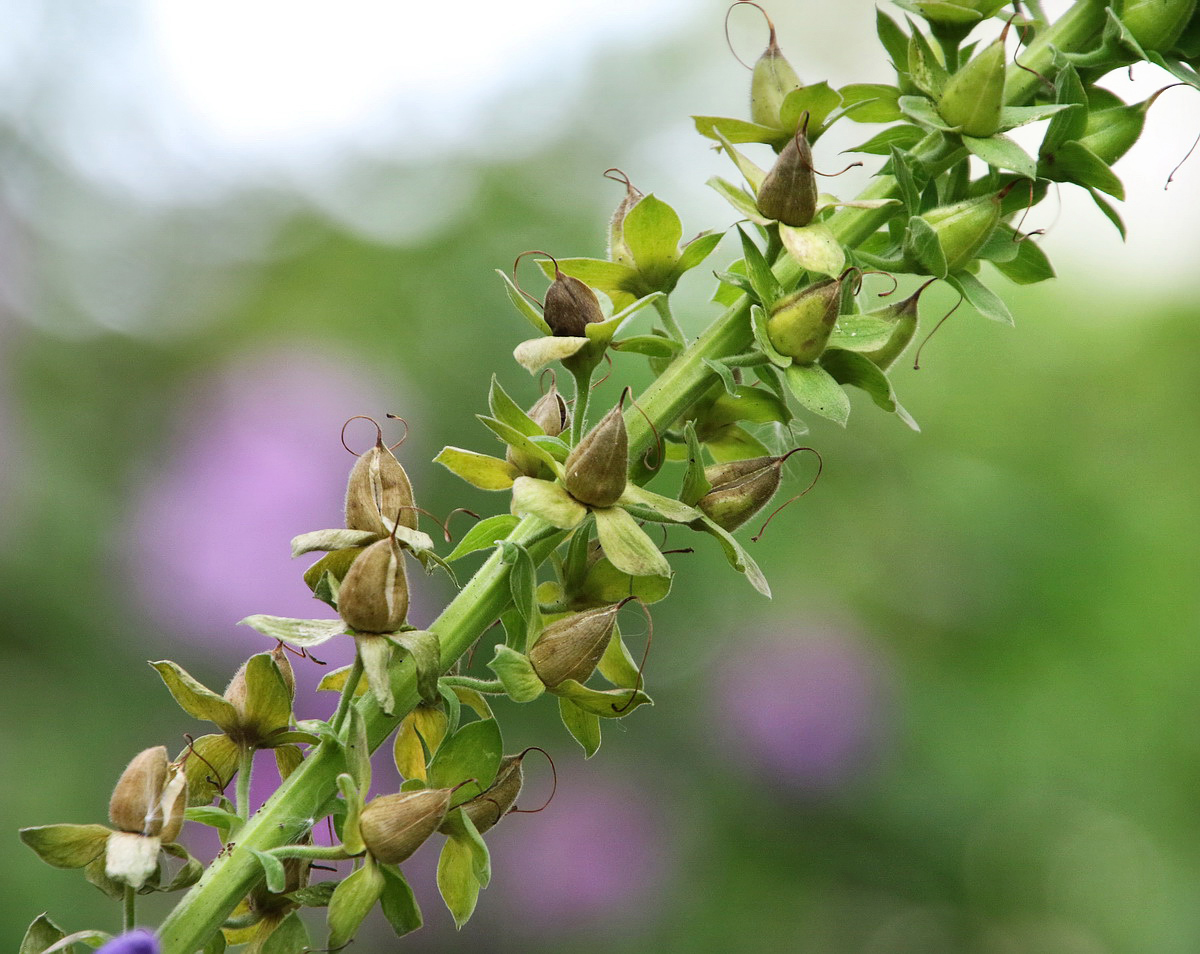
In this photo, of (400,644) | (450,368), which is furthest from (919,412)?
(400,644)

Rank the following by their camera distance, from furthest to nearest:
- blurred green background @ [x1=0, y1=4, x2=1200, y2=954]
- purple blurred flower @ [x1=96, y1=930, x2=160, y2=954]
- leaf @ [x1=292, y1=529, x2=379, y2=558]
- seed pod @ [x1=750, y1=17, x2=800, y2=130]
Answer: blurred green background @ [x1=0, y1=4, x2=1200, y2=954], seed pod @ [x1=750, y1=17, x2=800, y2=130], leaf @ [x1=292, y1=529, x2=379, y2=558], purple blurred flower @ [x1=96, y1=930, x2=160, y2=954]

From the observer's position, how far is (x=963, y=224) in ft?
2.08

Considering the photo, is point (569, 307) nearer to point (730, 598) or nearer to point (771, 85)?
Answer: point (771, 85)

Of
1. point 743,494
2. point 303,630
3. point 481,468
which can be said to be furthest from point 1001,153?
point 303,630

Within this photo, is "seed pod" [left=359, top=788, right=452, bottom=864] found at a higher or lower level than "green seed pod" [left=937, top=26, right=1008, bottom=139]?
lower

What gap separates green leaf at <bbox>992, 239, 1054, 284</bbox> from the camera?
719mm

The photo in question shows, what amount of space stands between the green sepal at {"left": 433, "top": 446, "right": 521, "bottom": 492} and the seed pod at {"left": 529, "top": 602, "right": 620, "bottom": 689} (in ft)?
0.37

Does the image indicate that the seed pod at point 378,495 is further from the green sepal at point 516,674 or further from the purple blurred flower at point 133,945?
the purple blurred flower at point 133,945

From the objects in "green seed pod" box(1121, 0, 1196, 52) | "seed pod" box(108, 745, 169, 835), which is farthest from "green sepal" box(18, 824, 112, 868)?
"green seed pod" box(1121, 0, 1196, 52)

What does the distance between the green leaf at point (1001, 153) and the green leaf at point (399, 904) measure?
1.62 feet

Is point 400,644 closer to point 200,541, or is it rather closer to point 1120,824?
point 200,541

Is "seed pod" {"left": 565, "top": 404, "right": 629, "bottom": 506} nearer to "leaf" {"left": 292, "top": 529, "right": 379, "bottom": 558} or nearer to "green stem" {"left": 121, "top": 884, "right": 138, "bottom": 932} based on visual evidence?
"leaf" {"left": 292, "top": 529, "right": 379, "bottom": 558}

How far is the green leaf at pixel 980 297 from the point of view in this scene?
639 mm

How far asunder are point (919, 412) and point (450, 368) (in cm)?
127
